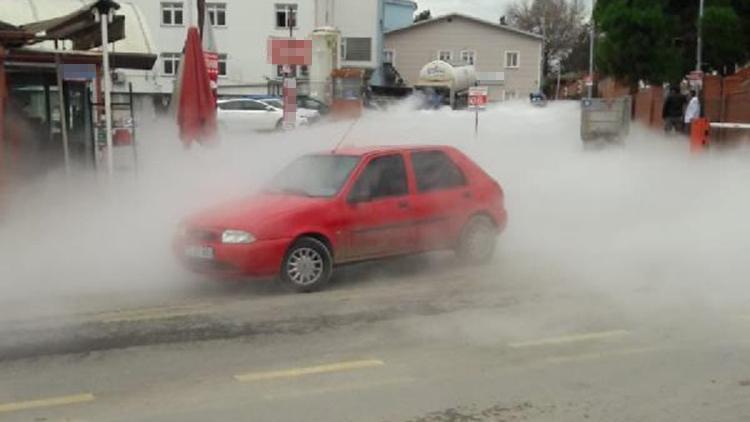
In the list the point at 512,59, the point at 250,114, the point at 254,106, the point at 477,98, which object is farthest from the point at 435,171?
the point at 512,59

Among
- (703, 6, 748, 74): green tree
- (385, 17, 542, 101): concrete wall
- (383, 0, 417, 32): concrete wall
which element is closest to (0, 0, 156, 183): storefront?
(703, 6, 748, 74): green tree

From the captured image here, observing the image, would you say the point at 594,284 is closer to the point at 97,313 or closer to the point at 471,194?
the point at 471,194

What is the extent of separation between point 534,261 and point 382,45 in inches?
1987

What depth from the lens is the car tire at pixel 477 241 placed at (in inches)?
409

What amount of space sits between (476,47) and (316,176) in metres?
55.5

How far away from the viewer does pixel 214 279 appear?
908 cm

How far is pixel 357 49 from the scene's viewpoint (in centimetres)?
5703

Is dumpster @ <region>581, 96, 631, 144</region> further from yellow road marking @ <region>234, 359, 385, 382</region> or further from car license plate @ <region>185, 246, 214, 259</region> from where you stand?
yellow road marking @ <region>234, 359, 385, 382</region>

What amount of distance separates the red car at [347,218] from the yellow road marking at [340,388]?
3.01 meters

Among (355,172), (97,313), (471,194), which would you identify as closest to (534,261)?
(471,194)

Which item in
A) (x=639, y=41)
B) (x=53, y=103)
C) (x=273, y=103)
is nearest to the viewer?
(x=53, y=103)

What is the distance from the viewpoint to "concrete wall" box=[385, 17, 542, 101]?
207 ft

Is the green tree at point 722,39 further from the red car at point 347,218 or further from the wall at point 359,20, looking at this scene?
the wall at point 359,20

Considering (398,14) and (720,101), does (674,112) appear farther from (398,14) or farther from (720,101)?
(398,14)
